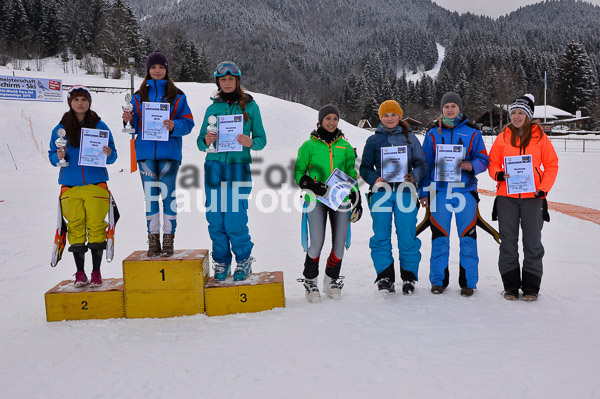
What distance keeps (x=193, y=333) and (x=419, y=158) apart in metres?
2.67

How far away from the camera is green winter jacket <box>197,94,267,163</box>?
12.0ft

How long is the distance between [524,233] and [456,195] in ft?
2.38

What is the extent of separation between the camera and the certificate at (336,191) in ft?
11.9

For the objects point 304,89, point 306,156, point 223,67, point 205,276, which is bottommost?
point 205,276

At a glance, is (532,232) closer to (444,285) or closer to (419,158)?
(444,285)

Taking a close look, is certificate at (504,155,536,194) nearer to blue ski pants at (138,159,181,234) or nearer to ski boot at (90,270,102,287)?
blue ski pants at (138,159,181,234)

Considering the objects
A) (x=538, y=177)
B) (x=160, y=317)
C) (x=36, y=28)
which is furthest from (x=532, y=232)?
(x=36, y=28)

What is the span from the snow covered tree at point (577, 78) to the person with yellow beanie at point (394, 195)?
67009 mm

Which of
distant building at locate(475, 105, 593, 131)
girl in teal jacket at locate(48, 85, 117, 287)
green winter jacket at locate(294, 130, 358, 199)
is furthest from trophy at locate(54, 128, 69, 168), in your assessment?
distant building at locate(475, 105, 593, 131)

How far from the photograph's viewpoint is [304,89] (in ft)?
340

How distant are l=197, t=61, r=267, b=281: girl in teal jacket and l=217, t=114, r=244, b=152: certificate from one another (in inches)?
1.5

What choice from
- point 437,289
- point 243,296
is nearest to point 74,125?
point 243,296

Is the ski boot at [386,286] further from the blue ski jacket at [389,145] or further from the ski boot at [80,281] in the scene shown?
the ski boot at [80,281]

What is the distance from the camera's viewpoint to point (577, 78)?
184 feet
